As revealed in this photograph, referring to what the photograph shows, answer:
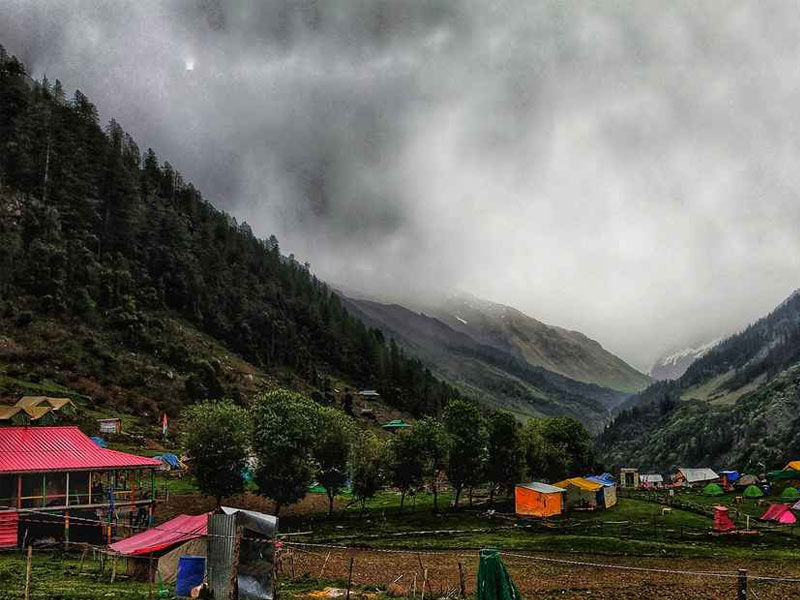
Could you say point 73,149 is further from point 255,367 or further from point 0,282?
point 255,367

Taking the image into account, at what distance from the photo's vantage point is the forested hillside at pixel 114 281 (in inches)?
4429

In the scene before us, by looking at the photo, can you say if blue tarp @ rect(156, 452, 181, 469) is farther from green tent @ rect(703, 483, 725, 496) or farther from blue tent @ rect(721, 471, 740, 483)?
blue tent @ rect(721, 471, 740, 483)

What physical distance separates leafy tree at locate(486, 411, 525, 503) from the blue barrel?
65.3m

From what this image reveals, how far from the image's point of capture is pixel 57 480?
153ft

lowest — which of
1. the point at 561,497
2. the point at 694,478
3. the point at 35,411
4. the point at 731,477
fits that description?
the point at 694,478

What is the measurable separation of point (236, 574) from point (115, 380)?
9704 centimetres

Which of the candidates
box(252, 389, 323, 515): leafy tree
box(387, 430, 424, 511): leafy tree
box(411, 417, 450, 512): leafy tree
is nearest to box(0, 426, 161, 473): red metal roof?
box(252, 389, 323, 515): leafy tree

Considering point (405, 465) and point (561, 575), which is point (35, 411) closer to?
point (405, 465)

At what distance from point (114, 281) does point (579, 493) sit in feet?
348

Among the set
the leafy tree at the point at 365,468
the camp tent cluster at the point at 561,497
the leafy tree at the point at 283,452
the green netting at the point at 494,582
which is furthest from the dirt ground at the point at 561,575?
the camp tent cluster at the point at 561,497

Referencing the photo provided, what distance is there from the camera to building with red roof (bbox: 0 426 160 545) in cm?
4341

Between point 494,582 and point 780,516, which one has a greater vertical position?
point 494,582

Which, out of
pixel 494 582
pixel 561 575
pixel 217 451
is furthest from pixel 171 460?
pixel 494 582

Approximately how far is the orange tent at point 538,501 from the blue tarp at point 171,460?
4521cm
